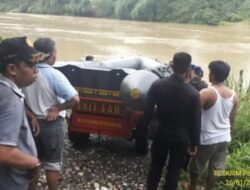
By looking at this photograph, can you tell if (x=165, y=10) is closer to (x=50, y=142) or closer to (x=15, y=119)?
(x=50, y=142)

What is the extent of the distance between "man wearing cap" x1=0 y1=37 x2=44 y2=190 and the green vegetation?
4269 centimetres

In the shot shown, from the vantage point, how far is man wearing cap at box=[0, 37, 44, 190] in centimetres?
186

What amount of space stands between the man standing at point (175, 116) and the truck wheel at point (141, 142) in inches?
57.7

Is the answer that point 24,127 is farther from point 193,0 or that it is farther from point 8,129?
point 193,0

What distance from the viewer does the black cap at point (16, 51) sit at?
6.58 feet

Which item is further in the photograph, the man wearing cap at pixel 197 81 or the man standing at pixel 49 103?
the man wearing cap at pixel 197 81

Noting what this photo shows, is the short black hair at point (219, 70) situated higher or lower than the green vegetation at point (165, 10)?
lower

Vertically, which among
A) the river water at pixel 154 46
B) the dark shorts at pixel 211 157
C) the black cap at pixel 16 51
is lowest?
the river water at pixel 154 46

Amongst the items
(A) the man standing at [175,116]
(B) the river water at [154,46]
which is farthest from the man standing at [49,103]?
(B) the river water at [154,46]

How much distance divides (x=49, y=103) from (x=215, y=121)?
1.56 metres

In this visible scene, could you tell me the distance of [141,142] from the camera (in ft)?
17.6

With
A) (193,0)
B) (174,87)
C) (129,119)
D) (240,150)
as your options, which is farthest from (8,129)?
(193,0)

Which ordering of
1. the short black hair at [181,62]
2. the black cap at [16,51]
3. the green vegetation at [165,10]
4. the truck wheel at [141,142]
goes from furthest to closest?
the green vegetation at [165,10] → the truck wheel at [141,142] → the short black hair at [181,62] → the black cap at [16,51]

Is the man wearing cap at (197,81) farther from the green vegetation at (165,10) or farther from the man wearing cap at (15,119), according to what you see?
the green vegetation at (165,10)
